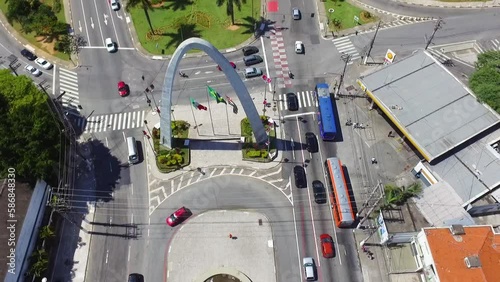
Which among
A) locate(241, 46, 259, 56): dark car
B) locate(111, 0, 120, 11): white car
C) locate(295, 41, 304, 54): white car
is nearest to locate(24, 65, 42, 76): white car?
locate(111, 0, 120, 11): white car

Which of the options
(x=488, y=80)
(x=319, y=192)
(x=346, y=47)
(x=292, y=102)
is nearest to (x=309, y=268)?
(x=319, y=192)

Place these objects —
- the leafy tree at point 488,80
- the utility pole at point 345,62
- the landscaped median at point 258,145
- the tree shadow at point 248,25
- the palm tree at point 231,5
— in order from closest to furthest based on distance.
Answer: the leafy tree at point 488,80 → the landscaped median at point 258,145 → the utility pole at point 345,62 → the palm tree at point 231,5 → the tree shadow at point 248,25

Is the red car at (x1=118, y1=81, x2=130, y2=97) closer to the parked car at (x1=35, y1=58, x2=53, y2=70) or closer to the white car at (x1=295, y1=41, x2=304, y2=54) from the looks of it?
the parked car at (x1=35, y1=58, x2=53, y2=70)

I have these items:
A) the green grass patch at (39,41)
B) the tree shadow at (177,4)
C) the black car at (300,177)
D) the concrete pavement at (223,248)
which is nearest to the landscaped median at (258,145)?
the black car at (300,177)

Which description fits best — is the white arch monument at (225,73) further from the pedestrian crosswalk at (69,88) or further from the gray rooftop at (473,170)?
the gray rooftop at (473,170)

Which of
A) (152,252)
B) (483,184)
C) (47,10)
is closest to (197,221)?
(152,252)

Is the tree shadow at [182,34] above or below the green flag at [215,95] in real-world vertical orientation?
above

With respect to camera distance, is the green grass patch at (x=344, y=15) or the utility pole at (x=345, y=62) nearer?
the utility pole at (x=345, y=62)
